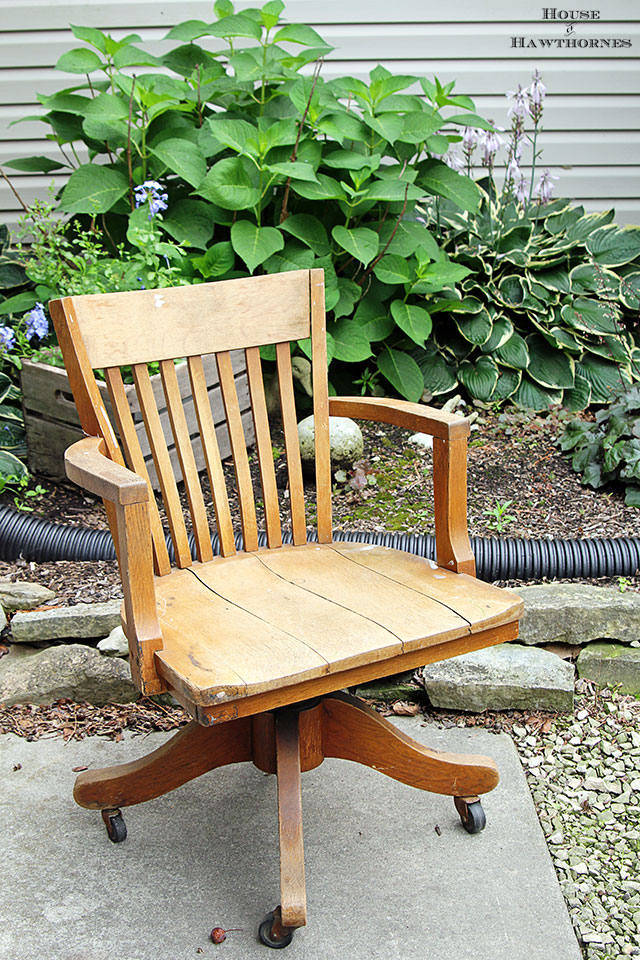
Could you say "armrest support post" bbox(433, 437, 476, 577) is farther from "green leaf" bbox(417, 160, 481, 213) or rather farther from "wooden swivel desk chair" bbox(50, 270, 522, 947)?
"green leaf" bbox(417, 160, 481, 213)

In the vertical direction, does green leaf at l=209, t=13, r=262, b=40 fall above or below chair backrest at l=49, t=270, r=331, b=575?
above

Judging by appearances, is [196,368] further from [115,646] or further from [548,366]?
[548,366]

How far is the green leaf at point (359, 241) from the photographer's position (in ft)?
10.2

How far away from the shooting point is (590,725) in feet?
7.47

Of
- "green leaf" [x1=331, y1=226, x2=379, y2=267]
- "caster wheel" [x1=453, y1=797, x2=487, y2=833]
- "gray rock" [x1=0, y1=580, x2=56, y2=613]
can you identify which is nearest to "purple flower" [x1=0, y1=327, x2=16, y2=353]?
"gray rock" [x1=0, y1=580, x2=56, y2=613]

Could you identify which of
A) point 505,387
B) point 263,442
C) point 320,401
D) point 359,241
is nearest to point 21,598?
point 263,442

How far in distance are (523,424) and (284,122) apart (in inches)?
55.2

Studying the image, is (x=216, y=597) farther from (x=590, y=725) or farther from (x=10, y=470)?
(x=10, y=470)

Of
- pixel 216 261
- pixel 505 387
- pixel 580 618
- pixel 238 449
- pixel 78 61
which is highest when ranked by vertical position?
pixel 78 61

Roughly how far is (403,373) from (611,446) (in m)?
0.81

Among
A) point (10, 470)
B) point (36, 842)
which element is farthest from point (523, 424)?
point (36, 842)

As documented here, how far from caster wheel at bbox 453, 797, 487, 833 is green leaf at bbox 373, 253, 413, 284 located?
6.48 ft

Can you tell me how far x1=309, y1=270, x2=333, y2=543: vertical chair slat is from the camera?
2012mm

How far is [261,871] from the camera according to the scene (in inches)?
71.4
